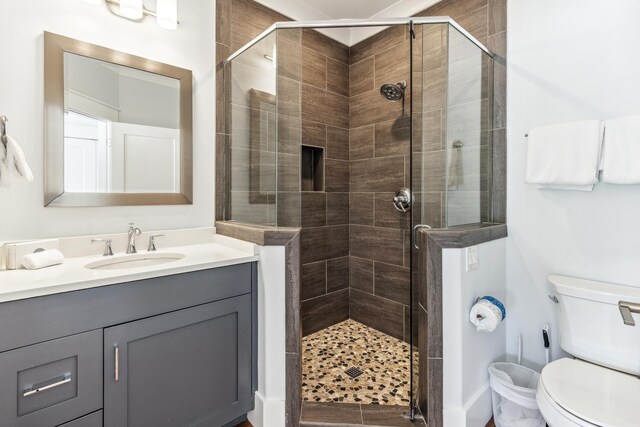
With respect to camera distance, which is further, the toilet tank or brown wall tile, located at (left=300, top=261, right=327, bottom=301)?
brown wall tile, located at (left=300, top=261, right=327, bottom=301)

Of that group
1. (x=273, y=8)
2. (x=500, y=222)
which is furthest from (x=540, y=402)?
(x=273, y=8)

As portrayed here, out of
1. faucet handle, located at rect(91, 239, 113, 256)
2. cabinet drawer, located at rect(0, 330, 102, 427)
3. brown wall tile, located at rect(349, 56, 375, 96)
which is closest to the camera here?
cabinet drawer, located at rect(0, 330, 102, 427)

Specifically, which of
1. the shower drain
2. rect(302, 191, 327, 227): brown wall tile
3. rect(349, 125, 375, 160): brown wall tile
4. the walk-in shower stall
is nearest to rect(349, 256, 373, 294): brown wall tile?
the walk-in shower stall

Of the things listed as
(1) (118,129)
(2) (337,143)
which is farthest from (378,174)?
(1) (118,129)

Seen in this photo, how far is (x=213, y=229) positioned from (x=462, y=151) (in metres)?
1.63

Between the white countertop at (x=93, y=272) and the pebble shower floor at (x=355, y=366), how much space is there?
95cm

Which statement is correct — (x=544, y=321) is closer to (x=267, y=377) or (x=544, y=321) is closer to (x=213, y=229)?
(x=267, y=377)

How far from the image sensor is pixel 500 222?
6.45 feet

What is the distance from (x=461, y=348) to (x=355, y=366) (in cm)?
88

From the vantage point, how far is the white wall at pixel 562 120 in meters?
1.54

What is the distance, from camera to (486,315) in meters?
1.54

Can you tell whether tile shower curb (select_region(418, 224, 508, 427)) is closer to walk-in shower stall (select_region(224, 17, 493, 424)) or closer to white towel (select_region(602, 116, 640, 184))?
walk-in shower stall (select_region(224, 17, 493, 424))

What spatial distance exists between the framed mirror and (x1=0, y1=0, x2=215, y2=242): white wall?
5 cm

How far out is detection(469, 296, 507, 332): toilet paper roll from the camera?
1522mm
